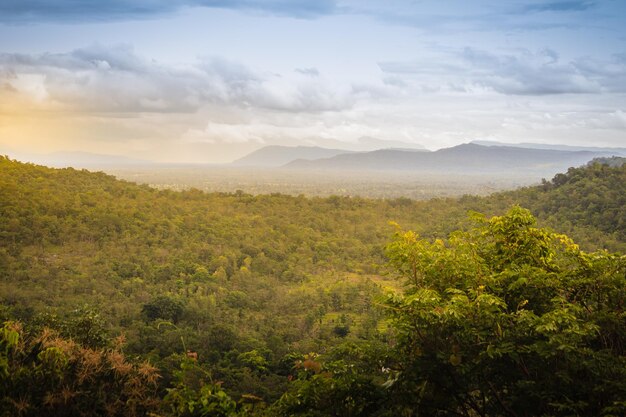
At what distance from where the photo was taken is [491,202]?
72000 millimetres

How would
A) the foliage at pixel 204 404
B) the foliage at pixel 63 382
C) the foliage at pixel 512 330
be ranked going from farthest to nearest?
the foliage at pixel 63 382 → the foliage at pixel 204 404 → the foliage at pixel 512 330

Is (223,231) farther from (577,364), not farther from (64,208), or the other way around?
(577,364)

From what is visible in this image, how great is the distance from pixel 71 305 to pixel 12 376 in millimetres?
26099

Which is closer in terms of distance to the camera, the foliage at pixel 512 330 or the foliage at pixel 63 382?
the foliage at pixel 512 330

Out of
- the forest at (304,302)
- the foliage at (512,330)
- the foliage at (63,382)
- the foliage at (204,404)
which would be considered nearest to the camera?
the foliage at (512,330)

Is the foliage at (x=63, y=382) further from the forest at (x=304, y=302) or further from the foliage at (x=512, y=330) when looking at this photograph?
the foliage at (x=512, y=330)

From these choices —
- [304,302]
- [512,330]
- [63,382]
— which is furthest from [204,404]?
[304,302]

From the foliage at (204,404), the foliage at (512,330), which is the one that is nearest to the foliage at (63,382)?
the foliage at (204,404)

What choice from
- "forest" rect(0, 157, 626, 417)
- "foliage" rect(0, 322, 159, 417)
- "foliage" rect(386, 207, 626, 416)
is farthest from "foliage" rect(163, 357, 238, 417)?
"foliage" rect(386, 207, 626, 416)

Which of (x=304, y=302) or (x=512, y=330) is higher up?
(x=512, y=330)

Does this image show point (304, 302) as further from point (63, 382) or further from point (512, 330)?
point (512, 330)

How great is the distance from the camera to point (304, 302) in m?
40.2

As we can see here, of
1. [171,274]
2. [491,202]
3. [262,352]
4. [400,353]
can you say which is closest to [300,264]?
[171,274]

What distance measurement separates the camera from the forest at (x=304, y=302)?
7547 millimetres
